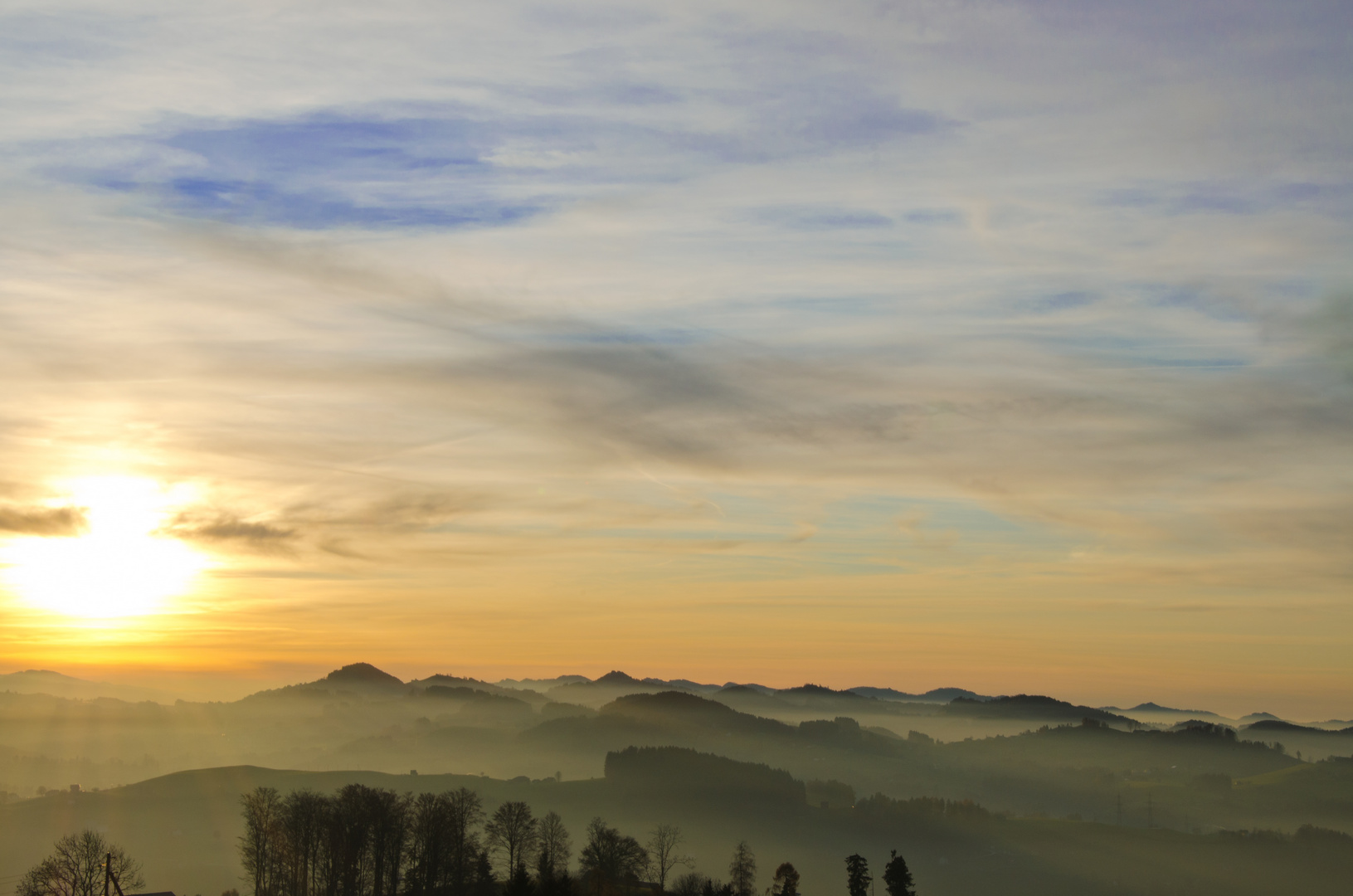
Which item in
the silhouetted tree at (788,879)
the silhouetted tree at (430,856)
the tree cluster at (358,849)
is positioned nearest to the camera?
the tree cluster at (358,849)

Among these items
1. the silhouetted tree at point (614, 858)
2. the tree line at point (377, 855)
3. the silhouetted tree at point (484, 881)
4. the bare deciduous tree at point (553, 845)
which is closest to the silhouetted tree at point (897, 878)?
the tree line at point (377, 855)

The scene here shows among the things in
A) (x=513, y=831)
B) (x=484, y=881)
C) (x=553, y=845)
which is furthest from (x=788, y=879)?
(x=484, y=881)

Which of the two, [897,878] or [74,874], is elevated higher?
[74,874]

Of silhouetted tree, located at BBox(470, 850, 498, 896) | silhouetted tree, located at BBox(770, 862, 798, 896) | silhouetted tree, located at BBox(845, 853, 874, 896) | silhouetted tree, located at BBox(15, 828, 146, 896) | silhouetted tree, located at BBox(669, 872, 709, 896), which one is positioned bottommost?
silhouetted tree, located at BBox(669, 872, 709, 896)

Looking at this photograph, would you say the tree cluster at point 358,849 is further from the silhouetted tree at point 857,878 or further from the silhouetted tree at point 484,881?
the silhouetted tree at point 857,878

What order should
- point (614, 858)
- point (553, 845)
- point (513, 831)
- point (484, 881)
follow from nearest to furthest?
1. point (484, 881)
2. point (614, 858)
3. point (513, 831)
4. point (553, 845)

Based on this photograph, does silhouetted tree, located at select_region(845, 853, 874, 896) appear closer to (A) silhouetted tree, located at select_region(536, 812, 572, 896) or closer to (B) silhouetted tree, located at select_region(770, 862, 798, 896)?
(B) silhouetted tree, located at select_region(770, 862, 798, 896)

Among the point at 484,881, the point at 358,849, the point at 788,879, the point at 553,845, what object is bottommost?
the point at 788,879

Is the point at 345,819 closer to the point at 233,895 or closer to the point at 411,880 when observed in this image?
the point at 411,880

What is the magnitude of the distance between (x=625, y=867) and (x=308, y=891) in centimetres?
4739

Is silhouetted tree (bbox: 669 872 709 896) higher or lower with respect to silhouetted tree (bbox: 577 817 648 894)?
lower

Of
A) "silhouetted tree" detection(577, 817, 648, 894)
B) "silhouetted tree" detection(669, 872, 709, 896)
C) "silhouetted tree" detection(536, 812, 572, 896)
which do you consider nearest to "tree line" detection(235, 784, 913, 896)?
"silhouetted tree" detection(577, 817, 648, 894)

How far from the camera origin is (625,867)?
16312cm

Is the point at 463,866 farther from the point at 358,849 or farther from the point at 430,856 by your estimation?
the point at 358,849
